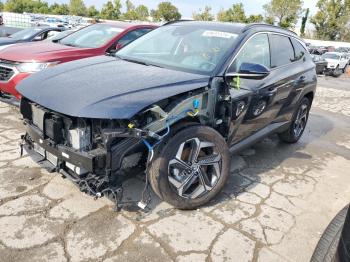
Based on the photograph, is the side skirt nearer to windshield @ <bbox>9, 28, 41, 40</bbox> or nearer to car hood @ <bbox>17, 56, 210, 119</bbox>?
car hood @ <bbox>17, 56, 210, 119</bbox>

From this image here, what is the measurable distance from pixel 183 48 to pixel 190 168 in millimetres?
1409

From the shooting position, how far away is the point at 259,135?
13.5 ft

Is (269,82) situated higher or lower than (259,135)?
higher

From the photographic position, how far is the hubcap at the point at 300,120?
521 cm

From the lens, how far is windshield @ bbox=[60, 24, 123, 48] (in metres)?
6.15

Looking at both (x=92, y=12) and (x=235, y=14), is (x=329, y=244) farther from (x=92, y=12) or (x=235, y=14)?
(x=92, y=12)

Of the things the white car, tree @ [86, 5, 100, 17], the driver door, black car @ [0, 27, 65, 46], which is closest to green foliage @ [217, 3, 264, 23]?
tree @ [86, 5, 100, 17]

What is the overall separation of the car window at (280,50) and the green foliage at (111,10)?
68.9 metres

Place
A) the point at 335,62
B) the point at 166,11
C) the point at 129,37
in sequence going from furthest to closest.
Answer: the point at 166,11 < the point at 335,62 < the point at 129,37

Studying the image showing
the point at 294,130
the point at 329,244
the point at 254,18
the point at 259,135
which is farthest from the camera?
the point at 254,18

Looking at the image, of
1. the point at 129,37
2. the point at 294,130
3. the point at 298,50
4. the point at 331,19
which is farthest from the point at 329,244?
the point at 331,19

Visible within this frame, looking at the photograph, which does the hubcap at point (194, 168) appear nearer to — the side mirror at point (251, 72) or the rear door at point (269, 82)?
the rear door at point (269, 82)

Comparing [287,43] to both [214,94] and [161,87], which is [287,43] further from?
[161,87]

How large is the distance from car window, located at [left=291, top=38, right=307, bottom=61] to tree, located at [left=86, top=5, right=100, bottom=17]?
240 feet
